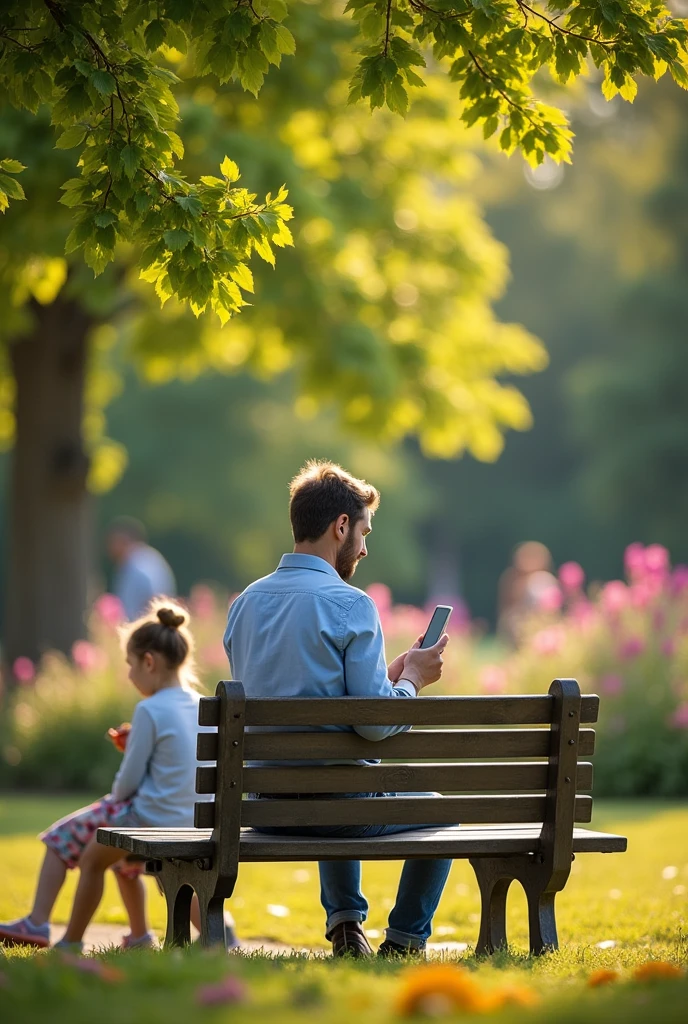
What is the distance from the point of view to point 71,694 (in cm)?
1276

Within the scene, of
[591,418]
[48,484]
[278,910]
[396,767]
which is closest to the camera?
[396,767]

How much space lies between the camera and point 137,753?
568 cm

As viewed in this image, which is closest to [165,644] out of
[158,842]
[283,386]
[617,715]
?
[158,842]

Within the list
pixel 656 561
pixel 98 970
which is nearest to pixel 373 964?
pixel 98 970

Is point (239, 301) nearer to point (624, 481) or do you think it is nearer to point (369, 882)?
point (369, 882)

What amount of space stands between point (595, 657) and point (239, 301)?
7397 millimetres

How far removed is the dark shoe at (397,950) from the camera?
187 inches

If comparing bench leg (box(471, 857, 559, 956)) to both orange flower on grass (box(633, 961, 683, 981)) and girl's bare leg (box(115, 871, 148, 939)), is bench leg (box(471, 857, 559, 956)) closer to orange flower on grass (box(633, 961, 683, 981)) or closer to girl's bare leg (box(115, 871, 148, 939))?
orange flower on grass (box(633, 961, 683, 981))

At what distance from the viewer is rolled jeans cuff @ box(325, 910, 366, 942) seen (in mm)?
4918

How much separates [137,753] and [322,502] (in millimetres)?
1574

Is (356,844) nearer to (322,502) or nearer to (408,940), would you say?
(408,940)

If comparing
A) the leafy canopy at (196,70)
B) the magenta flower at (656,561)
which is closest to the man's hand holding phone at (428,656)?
the leafy canopy at (196,70)

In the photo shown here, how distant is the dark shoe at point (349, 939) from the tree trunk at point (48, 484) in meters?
10.2

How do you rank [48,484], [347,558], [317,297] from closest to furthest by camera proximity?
[347,558] < [317,297] < [48,484]
